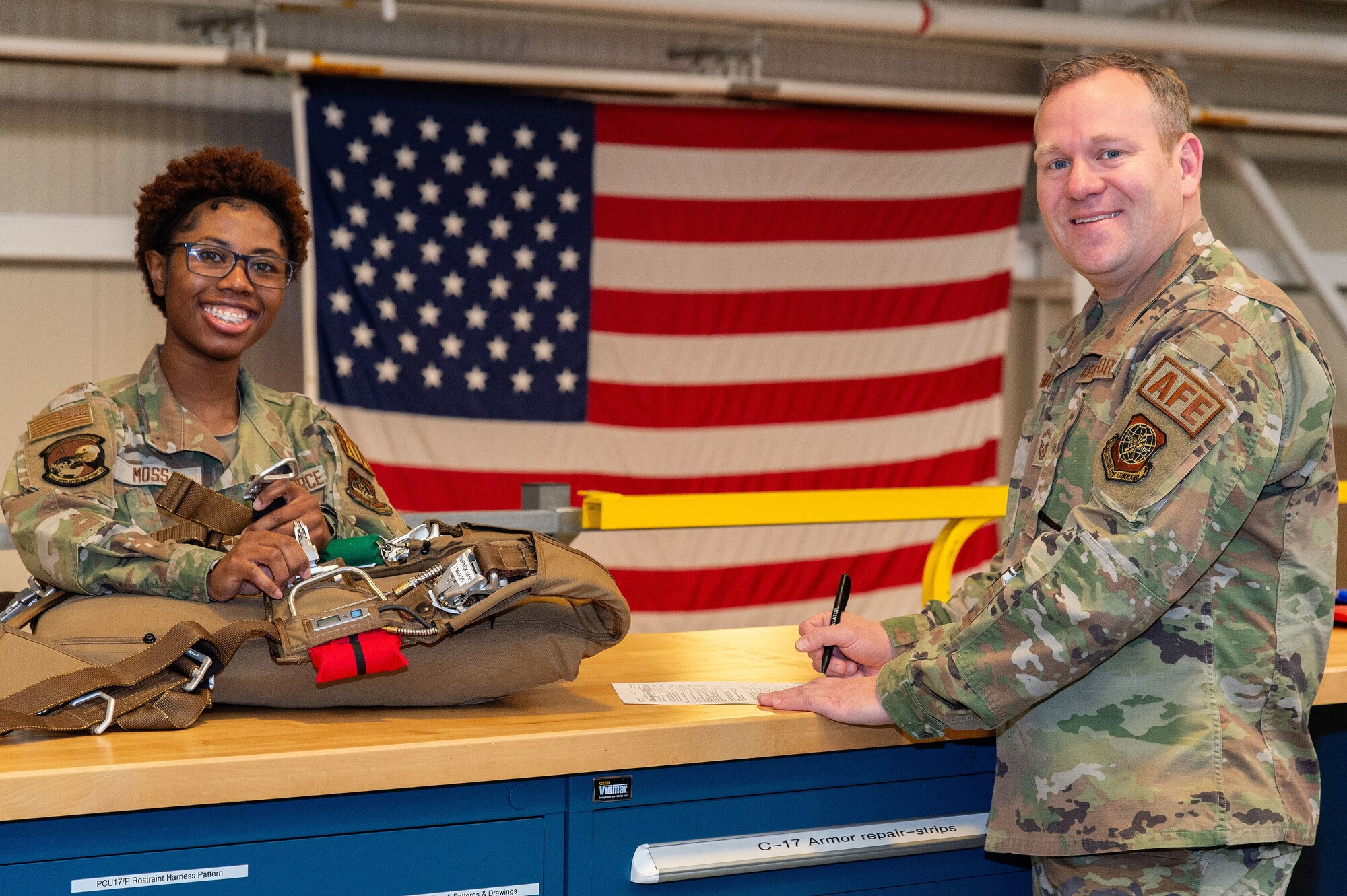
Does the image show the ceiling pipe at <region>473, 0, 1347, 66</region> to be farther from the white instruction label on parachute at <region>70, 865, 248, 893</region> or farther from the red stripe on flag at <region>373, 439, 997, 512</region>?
the white instruction label on parachute at <region>70, 865, 248, 893</region>

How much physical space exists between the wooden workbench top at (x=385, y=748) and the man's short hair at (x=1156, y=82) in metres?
0.83

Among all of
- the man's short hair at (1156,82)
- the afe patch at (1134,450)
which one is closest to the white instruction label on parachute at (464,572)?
the afe patch at (1134,450)

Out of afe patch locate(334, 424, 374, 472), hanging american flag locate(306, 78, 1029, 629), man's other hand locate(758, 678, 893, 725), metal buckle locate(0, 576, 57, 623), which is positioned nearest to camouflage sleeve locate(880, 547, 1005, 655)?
man's other hand locate(758, 678, 893, 725)

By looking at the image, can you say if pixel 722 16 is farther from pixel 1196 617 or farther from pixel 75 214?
pixel 1196 617

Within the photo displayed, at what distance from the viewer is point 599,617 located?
1627 mm

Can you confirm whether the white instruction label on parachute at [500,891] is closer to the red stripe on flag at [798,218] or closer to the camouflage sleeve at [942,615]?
the camouflage sleeve at [942,615]

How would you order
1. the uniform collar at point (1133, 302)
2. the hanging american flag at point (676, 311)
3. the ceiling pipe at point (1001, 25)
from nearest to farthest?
the uniform collar at point (1133, 302) < the ceiling pipe at point (1001, 25) < the hanging american flag at point (676, 311)

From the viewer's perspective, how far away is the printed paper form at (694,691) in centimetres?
169

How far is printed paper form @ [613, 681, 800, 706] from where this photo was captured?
1691 millimetres

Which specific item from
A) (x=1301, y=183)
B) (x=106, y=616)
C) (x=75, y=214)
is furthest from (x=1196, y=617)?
(x=1301, y=183)

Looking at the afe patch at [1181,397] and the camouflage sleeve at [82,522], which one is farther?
the camouflage sleeve at [82,522]

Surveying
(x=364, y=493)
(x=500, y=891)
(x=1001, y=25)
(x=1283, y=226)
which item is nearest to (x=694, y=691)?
(x=500, y=891)

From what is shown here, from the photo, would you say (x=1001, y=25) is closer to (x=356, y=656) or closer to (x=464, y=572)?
(x=464, y=572)

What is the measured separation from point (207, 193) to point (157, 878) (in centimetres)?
104
